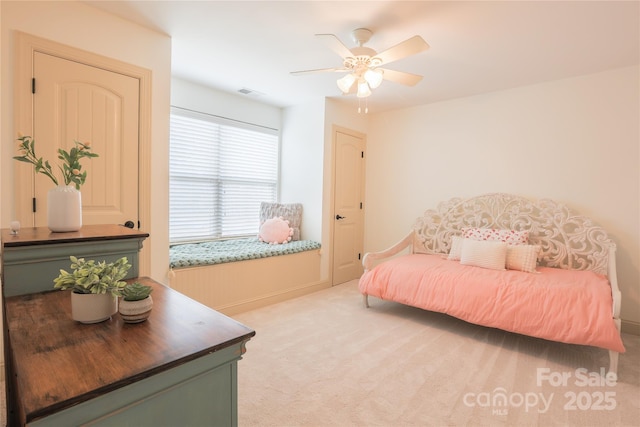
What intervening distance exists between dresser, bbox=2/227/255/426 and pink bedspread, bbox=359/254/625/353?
2343 mm

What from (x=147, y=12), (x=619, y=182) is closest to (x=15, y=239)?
(x=147, y=12)

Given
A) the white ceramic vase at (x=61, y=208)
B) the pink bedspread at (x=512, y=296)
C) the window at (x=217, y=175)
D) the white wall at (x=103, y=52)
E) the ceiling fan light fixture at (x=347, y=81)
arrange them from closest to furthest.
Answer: the white ceramic vase at (x=61, y=208), the white wall at (x=103, y=52), the pink bedspread at (x=512, y=296), the ceiling fan light fixture at (x=347, y=81), the window at (x=217, y=175)

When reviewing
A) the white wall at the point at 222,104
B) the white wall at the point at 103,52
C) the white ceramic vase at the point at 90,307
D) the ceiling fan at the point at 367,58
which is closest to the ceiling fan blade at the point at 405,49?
the ceiling fan at the point at 367,58

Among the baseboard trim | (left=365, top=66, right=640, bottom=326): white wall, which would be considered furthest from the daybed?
the baseboard trim

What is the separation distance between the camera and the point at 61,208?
52.4 inches

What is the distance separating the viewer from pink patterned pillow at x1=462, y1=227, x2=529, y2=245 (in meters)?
3.29

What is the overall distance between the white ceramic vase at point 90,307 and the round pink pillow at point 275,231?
121 inches

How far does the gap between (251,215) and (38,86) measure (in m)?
2.62

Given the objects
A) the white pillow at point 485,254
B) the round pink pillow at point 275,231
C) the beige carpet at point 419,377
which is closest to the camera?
the beige carpet at point 419,377

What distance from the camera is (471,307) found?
267cm

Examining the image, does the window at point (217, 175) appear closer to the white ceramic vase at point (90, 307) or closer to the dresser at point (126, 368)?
the dresser at point (126, 368)

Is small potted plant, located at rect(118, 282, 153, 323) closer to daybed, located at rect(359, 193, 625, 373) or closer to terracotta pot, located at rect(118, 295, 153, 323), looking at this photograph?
terracotta pot, located at rect(118, 295, 153, 323)

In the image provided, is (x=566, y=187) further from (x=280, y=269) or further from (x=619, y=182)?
(x=280, y=269)

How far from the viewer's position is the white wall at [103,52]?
194cm
